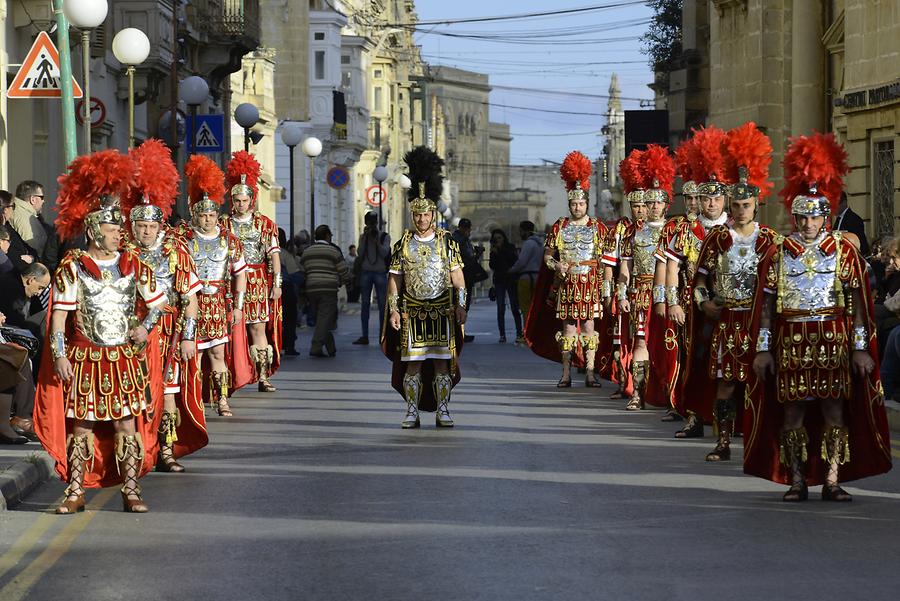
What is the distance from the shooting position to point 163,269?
41.7 feet

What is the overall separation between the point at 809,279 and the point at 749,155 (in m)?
2.48

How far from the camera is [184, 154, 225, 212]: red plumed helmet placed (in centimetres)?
1783

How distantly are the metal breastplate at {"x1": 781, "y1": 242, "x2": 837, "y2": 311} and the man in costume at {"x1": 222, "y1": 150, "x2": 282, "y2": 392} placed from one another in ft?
29.1

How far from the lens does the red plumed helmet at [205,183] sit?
17.8 metres

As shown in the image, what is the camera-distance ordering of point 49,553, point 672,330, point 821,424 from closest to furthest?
point 49,553 < point 821,424 < point 672,330

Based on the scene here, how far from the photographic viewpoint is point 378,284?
30.2 meters

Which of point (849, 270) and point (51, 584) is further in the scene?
point (849, 270)

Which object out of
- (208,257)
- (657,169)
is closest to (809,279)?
(208,257)

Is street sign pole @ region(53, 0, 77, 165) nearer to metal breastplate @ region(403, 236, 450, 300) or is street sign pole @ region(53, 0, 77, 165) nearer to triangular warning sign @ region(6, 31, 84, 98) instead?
triangular warning sign @ region(6, 31, 84, 98)

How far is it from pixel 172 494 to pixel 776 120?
26569 millimetres

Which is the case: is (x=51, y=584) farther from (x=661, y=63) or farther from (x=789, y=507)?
(x=661, y=63)

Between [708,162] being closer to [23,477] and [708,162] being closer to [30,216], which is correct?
[23,477]

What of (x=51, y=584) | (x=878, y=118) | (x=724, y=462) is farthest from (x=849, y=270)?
(x=878, y=118)

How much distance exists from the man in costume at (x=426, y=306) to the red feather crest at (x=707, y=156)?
2.12m
